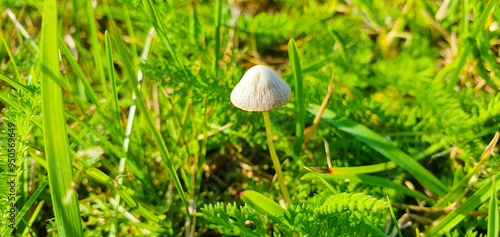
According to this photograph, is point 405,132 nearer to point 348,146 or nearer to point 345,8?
point 348,146

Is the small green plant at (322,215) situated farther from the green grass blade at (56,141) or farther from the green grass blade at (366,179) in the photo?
the green grass blade at (56,141)

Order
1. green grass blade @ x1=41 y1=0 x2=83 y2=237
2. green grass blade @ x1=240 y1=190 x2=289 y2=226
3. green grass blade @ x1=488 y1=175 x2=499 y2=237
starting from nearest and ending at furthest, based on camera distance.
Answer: green grass blade @ x1=41 y1=0 x2=83 y2=237 → green grass blade @ x1=488 y1=175 x2=499 y2=237 → green grass blade @ x1=240 y1=190 x2=289 y2=226

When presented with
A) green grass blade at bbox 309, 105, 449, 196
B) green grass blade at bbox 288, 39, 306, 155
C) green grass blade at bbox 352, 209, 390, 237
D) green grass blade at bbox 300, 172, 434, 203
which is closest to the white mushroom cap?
green grass blade at bbox 288, 39, 306, 155

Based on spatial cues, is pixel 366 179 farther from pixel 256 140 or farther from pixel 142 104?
pixel 142 104

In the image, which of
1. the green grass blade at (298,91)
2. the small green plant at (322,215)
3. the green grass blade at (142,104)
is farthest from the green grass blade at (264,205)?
the green grass blade at (298,91)

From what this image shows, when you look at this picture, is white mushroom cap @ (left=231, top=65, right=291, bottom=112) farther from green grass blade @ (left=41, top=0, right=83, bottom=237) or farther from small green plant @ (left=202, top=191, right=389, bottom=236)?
green grass blade @ (left=41, top=0, right=83, bottom=237)

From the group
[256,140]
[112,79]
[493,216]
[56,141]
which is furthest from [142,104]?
[493,216]
